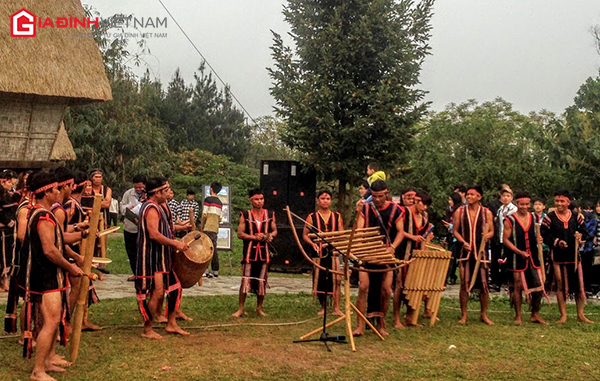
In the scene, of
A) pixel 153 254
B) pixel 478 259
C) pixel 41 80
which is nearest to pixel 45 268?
pixel 153 254

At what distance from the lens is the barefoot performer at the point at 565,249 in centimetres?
1074

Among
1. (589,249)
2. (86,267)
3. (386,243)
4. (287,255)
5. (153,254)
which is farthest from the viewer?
(287,255)

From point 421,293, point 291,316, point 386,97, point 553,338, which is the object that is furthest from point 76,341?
point 386,97

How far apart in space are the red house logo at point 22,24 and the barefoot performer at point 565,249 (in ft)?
45.2

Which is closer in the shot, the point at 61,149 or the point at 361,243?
the point at 361,243

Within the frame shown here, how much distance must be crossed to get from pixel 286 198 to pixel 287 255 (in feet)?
4.23

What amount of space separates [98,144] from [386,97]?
1848cm

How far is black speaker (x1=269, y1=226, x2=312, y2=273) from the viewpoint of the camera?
16219 millimetres

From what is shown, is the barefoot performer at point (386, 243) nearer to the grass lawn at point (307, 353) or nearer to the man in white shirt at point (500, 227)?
the grass lawn at point (307, 353)

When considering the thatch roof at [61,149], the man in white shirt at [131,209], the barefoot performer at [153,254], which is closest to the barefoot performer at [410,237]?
the barefoot performer at [153,254]

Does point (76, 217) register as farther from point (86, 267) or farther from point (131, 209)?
point (131, 209)

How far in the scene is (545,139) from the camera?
21.2 m

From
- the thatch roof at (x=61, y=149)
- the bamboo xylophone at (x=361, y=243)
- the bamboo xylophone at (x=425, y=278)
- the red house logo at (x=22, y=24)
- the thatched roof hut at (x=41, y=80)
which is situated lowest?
the bamboo xylophone at (x=425, y=278)

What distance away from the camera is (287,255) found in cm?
1628
